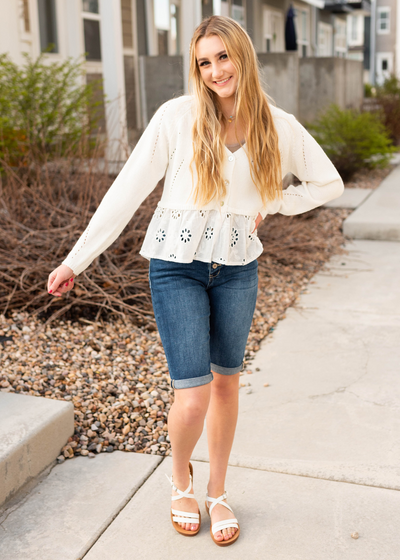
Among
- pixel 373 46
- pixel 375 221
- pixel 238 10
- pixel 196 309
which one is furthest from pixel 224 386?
pixel 373 46

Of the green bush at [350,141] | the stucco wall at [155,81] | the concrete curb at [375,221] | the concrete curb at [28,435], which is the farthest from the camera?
the stucco wall at [155,81]

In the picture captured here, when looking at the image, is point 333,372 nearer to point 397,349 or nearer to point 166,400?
point 397,349

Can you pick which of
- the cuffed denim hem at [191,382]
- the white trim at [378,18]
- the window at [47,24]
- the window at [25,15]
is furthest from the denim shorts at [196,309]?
the white trim at [378,18]

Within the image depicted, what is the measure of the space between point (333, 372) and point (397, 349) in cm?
56

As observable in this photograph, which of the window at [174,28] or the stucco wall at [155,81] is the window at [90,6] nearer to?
the stucco wall at [155,81]

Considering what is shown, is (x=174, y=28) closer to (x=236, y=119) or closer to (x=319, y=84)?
(x=319, y=84)

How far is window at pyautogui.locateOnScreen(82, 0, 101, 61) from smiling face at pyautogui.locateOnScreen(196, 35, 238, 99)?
828 centimetres

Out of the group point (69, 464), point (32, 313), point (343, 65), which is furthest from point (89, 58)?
point (69, 464)

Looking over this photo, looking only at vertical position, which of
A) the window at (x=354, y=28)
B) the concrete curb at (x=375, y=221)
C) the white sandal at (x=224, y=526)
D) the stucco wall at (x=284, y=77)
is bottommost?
the white sandal at (x=224, y=526)

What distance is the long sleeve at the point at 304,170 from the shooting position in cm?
213

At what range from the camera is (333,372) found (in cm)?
347

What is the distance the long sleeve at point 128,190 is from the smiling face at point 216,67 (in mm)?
164

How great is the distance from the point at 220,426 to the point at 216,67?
1.23 m

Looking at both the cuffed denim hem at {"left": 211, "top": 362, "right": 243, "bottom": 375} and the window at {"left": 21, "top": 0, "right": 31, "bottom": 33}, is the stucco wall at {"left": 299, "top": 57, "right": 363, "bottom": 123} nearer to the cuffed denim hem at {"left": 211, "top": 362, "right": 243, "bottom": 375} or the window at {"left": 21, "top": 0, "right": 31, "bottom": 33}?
the window at {"left": 21, "top": 0, "right": 31, "bottom": 33}
